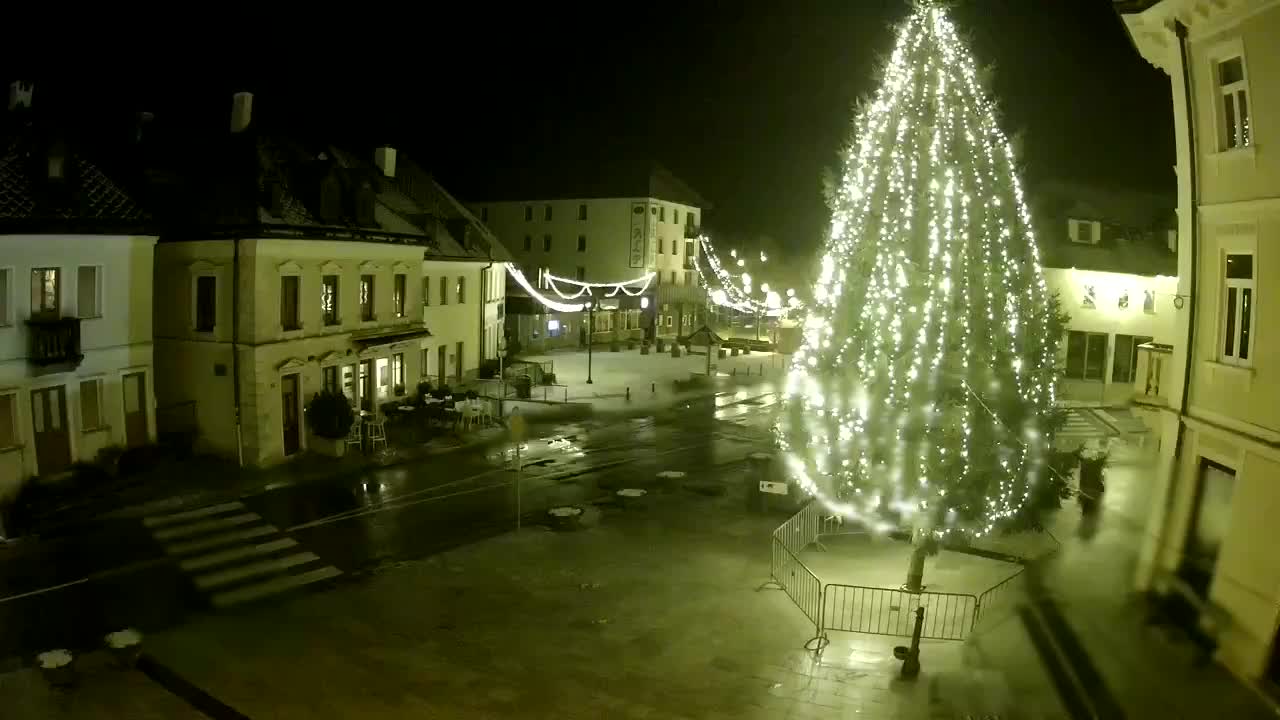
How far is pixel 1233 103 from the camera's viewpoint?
13.2m

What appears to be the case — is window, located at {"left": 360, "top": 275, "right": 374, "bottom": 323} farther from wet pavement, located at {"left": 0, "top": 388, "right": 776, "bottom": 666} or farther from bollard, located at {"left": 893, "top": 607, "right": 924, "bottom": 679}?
bollard, located at {"left": 893, "top": 607, "right": 924, "bottom": 679}

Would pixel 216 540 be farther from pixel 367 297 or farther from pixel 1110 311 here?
pixel 1110 311

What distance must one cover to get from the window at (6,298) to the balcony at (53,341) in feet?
1.34

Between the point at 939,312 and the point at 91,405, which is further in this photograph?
the point at 91,405

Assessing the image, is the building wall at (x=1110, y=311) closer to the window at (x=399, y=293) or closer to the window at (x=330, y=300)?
the window at (x=399, y=293)

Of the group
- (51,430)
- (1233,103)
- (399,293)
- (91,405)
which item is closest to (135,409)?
(91,405)

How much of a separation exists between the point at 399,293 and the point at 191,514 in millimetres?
→ 12890

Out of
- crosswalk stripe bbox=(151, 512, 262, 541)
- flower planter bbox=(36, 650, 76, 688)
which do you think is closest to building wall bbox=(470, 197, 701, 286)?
crosswalk stripe bbox=(151, 512, 262, 541)

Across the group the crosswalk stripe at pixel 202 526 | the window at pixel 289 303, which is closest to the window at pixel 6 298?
the crosswalk stripe at pixel 202 526

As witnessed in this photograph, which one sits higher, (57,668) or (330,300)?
(330,300)

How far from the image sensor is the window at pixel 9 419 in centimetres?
2005

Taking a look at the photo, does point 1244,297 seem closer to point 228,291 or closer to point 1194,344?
point 1194,344

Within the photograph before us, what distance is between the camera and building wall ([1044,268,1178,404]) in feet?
125

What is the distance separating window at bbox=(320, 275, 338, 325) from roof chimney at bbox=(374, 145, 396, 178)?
1276 cm
